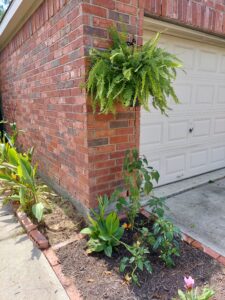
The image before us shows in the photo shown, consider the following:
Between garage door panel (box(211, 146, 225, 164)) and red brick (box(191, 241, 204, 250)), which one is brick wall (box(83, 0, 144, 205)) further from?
garage door panel (box(211, 146, 225, 164))

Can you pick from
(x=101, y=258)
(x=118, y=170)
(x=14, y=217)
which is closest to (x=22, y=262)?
(x=101, y=258)

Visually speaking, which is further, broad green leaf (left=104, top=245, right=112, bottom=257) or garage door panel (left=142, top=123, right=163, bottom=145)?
garage door panel (left=142, top=123, right=163, bottom=145)

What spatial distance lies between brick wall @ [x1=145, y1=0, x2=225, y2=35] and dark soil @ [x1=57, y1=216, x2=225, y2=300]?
227cm

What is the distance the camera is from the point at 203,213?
2553 millimetres

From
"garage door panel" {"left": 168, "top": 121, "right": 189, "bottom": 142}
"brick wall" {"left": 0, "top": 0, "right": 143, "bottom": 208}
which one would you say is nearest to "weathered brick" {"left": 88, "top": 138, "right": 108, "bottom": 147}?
"brick wall" {"left": 0, "top": 0, "right": 143, "bottom": 208}

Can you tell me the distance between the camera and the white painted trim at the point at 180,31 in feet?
8.04

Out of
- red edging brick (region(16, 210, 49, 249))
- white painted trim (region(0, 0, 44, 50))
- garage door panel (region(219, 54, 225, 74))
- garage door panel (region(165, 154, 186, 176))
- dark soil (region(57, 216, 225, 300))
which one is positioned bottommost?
dark soil (region(57, 216, 225, 300))

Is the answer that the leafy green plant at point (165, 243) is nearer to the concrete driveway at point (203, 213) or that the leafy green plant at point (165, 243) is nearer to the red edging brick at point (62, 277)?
the concrete driveway at point (203, 213)

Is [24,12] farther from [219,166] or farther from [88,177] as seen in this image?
[219,166]

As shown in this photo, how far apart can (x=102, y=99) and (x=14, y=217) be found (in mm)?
1844

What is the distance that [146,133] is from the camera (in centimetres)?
288

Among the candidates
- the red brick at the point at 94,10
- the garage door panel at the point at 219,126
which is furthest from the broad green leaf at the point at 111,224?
the garage door panel at the point at 219,126

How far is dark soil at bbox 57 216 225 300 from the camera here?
5.03 feet

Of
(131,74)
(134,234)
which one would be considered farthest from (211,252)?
(131,74)
